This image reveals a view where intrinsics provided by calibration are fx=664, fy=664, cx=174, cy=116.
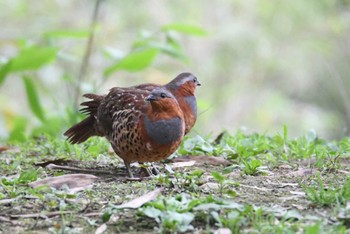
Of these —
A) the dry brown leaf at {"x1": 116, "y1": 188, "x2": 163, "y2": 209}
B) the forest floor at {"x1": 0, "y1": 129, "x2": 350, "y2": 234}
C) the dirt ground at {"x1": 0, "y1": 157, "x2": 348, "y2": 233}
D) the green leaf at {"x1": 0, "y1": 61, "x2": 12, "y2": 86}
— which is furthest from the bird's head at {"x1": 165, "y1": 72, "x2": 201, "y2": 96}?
the green leaf at {"x1": 0, "y1": 61, "x2": 12, "y2": 86}

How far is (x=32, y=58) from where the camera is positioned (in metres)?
7.20

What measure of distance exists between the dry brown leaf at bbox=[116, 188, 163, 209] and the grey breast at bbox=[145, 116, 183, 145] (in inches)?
26.5

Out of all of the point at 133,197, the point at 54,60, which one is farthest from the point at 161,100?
the point at 54,60

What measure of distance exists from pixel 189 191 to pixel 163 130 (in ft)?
1.93

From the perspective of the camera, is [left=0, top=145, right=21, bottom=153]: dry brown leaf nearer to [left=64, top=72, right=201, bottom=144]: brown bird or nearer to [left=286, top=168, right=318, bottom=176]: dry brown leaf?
[left=64, top=72, right=201, bottom=144]: brown bird

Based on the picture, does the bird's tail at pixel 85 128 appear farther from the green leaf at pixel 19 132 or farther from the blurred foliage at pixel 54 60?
the blurred foliage at pixel 54 60

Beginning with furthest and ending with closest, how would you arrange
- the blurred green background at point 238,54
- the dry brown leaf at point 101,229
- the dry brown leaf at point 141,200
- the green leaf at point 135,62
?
the blurred green background at point 238,54 < the green leaf at point 135,62 < the dry brown leaf at point 141,200 < the dry brown leaf at point 101,229

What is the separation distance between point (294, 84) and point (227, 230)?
14471 mm

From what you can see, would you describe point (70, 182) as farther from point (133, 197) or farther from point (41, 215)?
point (41, 215)

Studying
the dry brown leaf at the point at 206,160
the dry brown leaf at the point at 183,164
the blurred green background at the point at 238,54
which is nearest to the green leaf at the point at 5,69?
the dry brown leaf at the point at 206,160

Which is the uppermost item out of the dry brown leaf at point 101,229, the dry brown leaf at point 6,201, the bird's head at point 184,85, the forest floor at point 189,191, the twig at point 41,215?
the bird's head at point 184,85

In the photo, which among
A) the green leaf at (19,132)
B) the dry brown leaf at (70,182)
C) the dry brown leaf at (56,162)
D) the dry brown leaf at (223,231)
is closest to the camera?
the dry brown leaf at (223,231)

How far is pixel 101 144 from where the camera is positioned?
5766mm

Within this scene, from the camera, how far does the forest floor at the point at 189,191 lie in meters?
3.23
